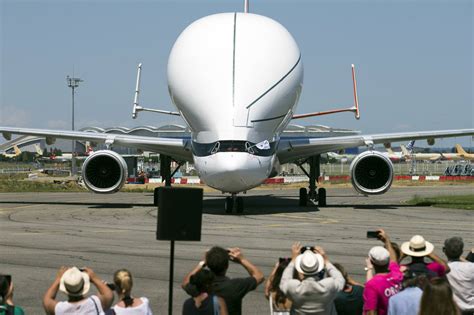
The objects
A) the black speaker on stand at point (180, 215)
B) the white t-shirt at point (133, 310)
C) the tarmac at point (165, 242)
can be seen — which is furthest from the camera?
the tarmac at point (165, 242)

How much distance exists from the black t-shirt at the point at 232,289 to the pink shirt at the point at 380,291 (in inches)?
36.1

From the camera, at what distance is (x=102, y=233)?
719 inches

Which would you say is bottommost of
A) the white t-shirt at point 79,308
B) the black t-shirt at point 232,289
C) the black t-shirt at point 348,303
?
the black t-shirt at point 348,303

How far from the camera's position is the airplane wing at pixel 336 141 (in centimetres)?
2595

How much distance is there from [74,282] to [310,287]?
1.70 meters

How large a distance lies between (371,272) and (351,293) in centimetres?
27

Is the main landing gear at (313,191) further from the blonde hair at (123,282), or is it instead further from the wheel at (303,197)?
the blonde hair at (123,282)

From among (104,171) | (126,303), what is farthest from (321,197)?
(126,303)

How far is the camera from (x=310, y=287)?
20.7 ft

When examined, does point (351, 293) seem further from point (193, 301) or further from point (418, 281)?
point (193, 301)

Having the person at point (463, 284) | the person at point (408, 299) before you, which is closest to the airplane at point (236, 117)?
the person at point (463, 284)

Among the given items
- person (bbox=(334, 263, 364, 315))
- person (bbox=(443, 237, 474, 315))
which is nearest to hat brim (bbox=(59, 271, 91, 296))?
person (bbox=(334, 263, 364, 315))

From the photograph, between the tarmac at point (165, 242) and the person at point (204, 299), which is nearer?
the person at point (204, 299)

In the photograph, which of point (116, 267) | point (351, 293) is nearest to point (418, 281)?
point (351, 293)
